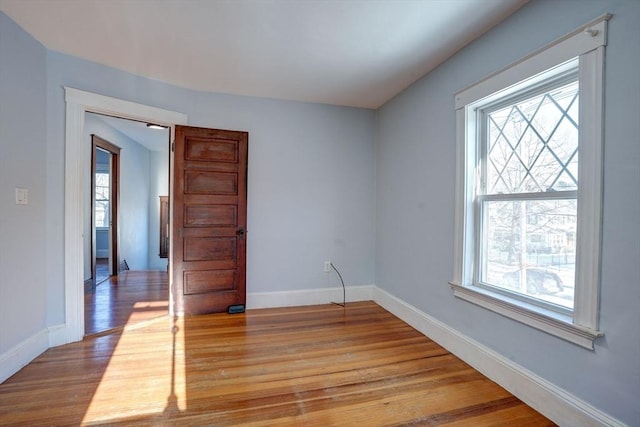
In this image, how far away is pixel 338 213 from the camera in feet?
12.8

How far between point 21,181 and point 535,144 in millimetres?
3685

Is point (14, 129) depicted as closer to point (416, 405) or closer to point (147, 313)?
point (147, 313)

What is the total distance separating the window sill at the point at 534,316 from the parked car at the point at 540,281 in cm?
11

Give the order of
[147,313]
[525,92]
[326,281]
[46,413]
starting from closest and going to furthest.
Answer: [46,413] → [525,92] → [147,313] → [326,281]

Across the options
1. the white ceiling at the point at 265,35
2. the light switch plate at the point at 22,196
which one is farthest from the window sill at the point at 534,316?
the light switch plate at the point at 22,196

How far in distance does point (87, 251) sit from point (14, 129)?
2783mm

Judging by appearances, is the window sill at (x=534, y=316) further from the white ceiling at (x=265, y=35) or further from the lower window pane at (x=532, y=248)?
the white ceiling at (x=265, y=35)

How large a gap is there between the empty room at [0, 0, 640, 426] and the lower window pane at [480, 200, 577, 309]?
0.01m

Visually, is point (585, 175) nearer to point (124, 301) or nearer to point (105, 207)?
point (124, 301)

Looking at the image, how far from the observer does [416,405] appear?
74.1 inches

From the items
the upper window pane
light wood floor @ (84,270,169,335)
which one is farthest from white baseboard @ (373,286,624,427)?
light wood floor @ (84,270,169,335)

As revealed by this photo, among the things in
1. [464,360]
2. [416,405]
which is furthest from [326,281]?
[416,405]

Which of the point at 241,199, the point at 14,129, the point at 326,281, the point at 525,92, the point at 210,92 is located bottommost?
the point at 326,281

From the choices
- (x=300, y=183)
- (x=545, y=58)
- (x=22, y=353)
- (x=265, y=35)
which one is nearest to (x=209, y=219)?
(x=300, y=183)
